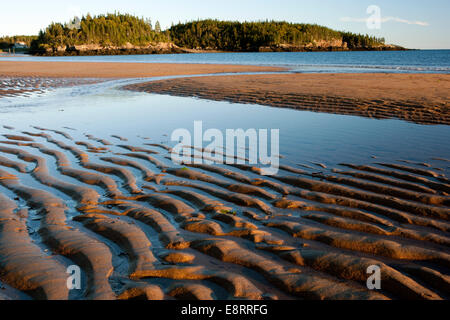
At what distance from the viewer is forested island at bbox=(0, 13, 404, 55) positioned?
144750 mm

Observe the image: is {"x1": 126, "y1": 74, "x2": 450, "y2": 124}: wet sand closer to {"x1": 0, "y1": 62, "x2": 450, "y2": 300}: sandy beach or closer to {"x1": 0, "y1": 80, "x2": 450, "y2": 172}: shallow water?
{"x1": 0, "y1": 80, "x2": 450, "y2": 172}: shallow water

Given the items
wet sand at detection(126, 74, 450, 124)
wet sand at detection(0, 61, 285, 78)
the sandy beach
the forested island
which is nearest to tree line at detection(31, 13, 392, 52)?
the forested island

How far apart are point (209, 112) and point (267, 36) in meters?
189

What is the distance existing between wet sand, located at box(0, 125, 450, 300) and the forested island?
481 feet

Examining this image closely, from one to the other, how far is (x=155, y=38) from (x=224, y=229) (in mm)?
184202

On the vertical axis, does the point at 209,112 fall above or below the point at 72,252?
above

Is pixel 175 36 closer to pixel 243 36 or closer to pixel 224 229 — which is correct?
pixel 243 36

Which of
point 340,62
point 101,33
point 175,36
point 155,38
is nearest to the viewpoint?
point 340,62

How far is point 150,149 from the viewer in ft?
22.0

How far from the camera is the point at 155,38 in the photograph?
174 m

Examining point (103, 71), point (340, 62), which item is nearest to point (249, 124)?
point (103, 71)
